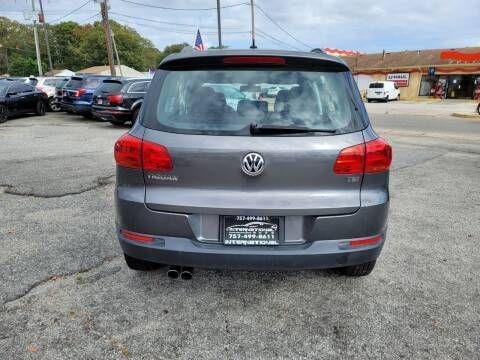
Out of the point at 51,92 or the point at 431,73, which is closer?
the point at 51,92

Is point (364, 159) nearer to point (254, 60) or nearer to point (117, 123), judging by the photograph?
point (254, 60)

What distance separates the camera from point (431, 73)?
40.9 m

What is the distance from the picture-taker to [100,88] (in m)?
13.5

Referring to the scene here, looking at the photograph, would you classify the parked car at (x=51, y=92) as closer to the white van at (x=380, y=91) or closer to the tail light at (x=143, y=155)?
the tail light at (x=143, y=155)

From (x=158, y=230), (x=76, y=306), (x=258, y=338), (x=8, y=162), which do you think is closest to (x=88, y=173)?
(x=8, y=162)

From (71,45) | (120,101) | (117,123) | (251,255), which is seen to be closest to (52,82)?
(117,123)

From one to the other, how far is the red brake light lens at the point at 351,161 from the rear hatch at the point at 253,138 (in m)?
0.03

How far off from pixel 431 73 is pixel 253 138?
44.6 m

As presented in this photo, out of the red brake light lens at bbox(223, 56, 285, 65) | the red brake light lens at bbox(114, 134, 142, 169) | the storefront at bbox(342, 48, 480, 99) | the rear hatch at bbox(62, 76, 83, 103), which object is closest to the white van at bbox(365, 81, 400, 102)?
the storefront at bbox(342, 48, 480, 99)

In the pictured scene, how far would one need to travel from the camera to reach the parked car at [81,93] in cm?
1504

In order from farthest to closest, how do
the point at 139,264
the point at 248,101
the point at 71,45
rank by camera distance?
the point at 71,45
the point at 139,264
the point at 248,101

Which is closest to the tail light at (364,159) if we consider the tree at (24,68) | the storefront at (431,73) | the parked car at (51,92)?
the parked car at (51,92)

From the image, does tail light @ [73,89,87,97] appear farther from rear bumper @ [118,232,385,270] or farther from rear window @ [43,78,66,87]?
rear bumper @ [118,232,385,270]

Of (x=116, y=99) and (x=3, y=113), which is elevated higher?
(x=116, y=99)
